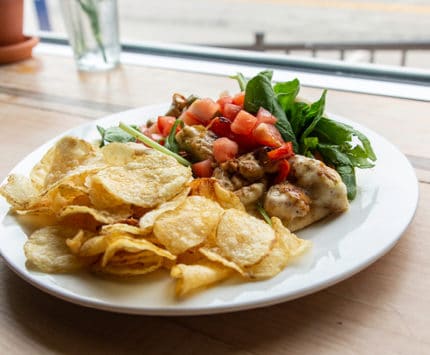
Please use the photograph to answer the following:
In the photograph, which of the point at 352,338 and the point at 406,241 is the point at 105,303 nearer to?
the point at 352,338

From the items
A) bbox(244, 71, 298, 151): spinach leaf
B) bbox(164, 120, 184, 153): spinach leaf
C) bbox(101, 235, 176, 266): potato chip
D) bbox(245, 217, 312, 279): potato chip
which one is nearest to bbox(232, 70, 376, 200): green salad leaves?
bbox(244, 71, 298, 151): spinach leaf

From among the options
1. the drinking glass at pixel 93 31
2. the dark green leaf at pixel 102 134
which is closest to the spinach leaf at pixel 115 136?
the dark green leaf at pixel 102 134

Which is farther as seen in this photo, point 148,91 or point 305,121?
point 148,91

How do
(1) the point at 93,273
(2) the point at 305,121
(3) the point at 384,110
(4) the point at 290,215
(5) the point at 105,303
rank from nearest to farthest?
(5) the point at 105,303
(1) the point at 93,273
(4) the point at 290,215
(2) the point at 305,121
(3) the point at 384,110

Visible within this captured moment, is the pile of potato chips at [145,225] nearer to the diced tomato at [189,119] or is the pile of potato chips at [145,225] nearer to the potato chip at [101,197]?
the potato chip at [101,197]

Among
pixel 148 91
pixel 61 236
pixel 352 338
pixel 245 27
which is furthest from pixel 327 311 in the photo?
→ pixel 245 27

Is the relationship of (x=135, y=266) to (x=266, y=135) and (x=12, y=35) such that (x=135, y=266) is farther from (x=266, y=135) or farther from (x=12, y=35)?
(x=12, y=35)

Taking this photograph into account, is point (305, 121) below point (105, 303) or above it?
above

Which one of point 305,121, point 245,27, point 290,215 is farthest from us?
point 245,27

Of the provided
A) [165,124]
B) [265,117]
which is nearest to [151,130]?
[165,124]
